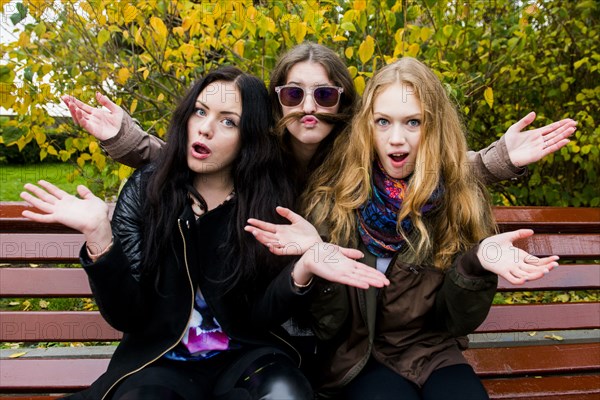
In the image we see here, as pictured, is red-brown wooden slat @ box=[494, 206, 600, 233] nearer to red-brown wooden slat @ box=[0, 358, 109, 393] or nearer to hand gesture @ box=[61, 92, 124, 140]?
hand gesture @ box=[61, 92, 124, 140]

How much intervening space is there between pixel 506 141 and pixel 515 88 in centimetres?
235

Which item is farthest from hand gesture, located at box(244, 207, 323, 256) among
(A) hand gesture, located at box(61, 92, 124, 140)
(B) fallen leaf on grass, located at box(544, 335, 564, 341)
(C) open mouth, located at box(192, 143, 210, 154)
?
(B) fallen leaf on grass, located at box(544, 335, 564, 341)

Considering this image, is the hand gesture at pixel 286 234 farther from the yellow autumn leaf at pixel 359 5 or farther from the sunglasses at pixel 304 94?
the yellow autumn leaf at pixel 359 5

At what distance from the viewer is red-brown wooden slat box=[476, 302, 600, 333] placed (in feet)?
9.43

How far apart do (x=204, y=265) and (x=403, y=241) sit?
0.73 metres

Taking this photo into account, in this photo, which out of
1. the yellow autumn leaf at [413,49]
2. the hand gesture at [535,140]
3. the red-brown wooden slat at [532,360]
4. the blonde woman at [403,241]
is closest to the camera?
the blonde woman at [403,241]

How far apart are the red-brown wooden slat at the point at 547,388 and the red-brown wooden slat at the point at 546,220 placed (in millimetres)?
660

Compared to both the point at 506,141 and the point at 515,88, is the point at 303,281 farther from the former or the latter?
the point at 515,88

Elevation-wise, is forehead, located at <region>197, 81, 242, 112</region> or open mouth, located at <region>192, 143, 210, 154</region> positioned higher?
forehead, located at <region>197, 81, 242, 112</region>

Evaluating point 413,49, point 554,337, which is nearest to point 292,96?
point 413,49

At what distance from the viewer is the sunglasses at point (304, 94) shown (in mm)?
2506

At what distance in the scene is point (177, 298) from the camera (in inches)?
86.7

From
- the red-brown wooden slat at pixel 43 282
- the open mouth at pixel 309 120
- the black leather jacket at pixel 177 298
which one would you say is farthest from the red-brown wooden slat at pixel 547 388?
the red-brown wooden slat at pixel 43 282

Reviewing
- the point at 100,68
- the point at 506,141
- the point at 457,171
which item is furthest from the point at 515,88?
the point at 100,68
